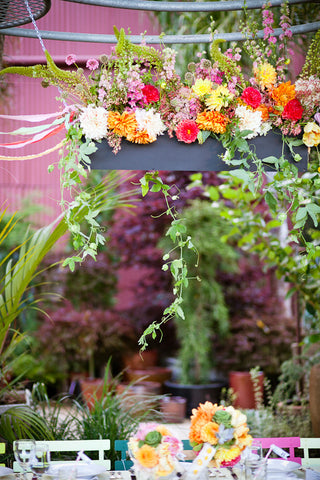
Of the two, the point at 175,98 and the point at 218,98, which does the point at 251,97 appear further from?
the point at 175,98

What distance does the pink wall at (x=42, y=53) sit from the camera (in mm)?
3018

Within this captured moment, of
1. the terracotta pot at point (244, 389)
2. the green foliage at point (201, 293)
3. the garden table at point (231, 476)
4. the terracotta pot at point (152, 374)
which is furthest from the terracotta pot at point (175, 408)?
the garden table at point (231, 476)

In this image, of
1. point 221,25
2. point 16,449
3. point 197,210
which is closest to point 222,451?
point 16,449

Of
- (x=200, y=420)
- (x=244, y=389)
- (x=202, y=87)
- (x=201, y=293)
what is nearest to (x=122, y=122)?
(x=202, y=87)

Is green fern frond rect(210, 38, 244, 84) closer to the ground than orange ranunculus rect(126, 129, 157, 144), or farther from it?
farther from it

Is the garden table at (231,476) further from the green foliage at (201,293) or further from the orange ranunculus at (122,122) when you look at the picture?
the green foliage at (201,293)

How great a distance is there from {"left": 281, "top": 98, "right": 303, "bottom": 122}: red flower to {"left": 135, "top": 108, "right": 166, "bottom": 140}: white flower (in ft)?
1.64

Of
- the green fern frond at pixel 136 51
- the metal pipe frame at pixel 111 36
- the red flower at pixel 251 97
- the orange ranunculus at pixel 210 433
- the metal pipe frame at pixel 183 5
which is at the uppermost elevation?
the metal pipe frame at pixel 183 5

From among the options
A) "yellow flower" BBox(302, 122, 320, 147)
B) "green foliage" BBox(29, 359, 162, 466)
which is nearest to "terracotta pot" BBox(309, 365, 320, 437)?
"green foliage" BBox(29, 359, 162, 466)

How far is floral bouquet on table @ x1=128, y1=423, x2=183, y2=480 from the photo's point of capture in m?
1.81

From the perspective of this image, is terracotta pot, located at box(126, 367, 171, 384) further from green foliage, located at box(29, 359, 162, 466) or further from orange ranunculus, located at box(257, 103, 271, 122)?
orange ranunculus, located at box(257, 103, 271, 122)

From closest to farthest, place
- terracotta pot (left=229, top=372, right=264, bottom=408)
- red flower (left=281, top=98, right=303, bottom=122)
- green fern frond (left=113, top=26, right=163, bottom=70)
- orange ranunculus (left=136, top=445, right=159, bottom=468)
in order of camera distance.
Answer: orange ranunculus (left=136, top=445, right=159, bottom=468) → green fern frond (left=113, top=26, right=163, bottom=70) → red flower (left=281, top=98, right=303, bottom=122) → terracotta pot (left=229, top=372, right=264, bottom=408)

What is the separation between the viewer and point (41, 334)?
17.9 feet

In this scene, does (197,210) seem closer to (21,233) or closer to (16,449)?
(21,233)
